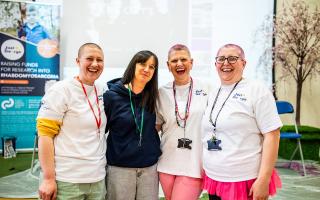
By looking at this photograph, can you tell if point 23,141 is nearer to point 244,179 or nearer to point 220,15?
point 220,15

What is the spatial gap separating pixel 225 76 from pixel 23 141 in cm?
458

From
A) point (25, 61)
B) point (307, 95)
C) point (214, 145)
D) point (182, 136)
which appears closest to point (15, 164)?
point (25, 61)

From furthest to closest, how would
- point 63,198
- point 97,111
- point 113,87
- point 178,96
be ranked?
point 178,96 → point 113,87 → point 97,111 → point 63,198

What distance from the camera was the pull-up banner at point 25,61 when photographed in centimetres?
529

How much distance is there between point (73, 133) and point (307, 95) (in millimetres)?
5781

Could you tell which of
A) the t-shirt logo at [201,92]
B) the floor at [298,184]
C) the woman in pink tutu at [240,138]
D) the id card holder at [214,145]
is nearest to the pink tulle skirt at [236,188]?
the woman in pink tutu at [240,138]

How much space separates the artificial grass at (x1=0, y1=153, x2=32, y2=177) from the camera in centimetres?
437

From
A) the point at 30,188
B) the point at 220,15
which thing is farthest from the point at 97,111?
the point at 220,15

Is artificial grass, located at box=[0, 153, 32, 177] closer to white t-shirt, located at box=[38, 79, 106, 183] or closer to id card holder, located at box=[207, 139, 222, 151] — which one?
white t-shirt, located at box=[38, 79, 106, 183]

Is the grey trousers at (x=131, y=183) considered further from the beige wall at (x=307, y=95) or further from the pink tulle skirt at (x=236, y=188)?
the beige wall at (x=307, y=95)

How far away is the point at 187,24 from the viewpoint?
566 centimetres

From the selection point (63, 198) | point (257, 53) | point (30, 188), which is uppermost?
point (257, 53)

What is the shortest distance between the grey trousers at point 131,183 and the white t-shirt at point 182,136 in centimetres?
13

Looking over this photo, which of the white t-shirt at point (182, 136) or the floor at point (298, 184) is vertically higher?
the white t-shirt at point (182, 136)
